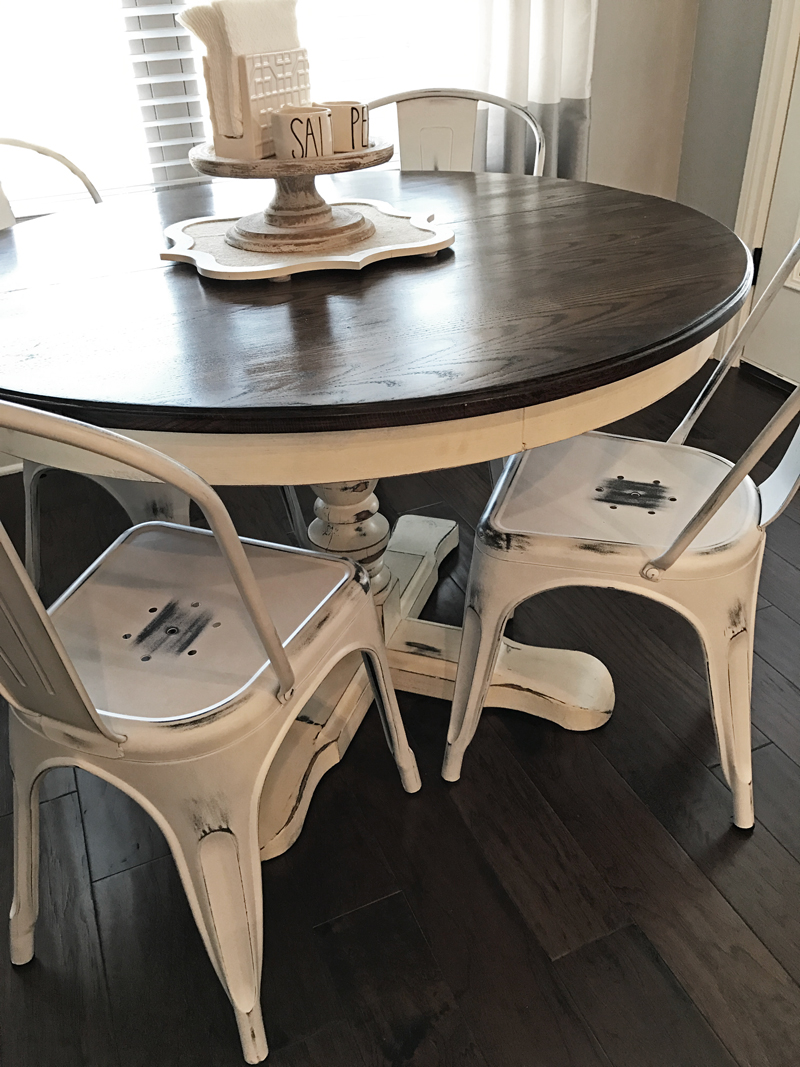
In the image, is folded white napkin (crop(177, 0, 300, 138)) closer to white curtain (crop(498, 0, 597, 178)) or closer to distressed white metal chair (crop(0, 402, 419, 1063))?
distressed white metal chair (crop(0, 402, 419, 1063))

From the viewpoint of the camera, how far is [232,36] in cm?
109

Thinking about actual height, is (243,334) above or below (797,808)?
above

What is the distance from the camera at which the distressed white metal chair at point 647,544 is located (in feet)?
3.50

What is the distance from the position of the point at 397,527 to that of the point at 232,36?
1032 millimetres

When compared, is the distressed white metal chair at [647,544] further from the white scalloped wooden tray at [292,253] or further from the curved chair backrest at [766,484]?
the white scalloped wooden tray at [292,253]

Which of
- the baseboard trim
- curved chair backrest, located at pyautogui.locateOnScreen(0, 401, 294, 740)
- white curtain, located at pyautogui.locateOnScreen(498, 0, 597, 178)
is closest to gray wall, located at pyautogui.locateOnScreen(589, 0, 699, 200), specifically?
white curtain, located at pyautogui.locateOnScreen(498, 0, 597, 178)

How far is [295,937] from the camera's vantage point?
113 cm

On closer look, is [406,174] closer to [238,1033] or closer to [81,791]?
[81,791]

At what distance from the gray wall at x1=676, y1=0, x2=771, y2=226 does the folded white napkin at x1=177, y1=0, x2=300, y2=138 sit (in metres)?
1.90

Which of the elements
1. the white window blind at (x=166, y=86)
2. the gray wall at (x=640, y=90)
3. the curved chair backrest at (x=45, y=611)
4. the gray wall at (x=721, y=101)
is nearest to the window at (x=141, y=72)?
the white window blind at (x=166, y=86)

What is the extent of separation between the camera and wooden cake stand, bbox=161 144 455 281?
3.68 ft

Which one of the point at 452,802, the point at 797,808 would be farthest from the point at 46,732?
the point at 797,808

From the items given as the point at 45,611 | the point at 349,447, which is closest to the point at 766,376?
the point at 349,447

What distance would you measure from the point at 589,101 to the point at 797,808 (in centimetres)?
208
